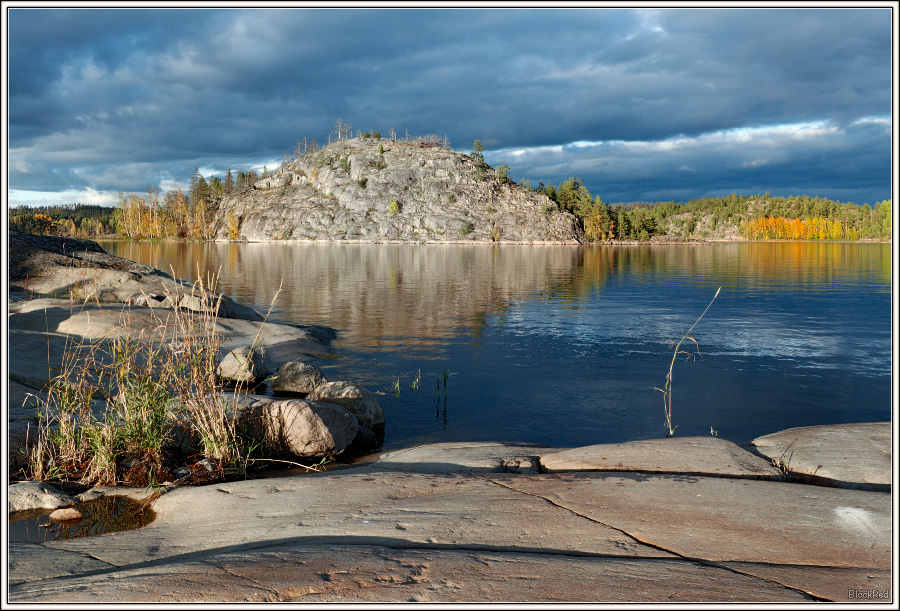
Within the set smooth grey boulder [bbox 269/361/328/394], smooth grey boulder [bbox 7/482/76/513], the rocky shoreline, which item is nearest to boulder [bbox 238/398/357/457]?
the rocky shoreline

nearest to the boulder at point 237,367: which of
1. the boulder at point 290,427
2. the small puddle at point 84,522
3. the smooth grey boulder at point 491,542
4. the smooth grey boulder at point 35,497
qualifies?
the boulder at point 290,427

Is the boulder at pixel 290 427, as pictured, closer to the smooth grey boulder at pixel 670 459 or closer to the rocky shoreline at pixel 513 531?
the rocky shoreline at pixel 513 531

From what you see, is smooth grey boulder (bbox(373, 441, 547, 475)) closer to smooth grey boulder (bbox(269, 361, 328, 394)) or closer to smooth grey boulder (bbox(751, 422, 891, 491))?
smooth grey boulder (bbox(751, 422, 891, 491))

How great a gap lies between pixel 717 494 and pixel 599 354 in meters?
15.5

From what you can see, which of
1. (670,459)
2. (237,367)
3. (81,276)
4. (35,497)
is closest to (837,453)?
(670,459)

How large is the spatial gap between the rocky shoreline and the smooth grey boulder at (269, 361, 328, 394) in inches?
211

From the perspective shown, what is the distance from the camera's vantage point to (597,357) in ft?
71.8

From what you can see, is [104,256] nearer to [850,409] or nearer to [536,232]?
[850,409]

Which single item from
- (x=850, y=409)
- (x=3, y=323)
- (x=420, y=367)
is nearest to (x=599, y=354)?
(x=420, y=367)

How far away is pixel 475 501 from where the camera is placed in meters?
7.09

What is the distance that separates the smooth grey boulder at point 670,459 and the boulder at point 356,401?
504cm

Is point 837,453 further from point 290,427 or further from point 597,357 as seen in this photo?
point 597,357

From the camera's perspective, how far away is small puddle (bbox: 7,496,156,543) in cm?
738

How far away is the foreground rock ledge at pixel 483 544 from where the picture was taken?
4504mm
